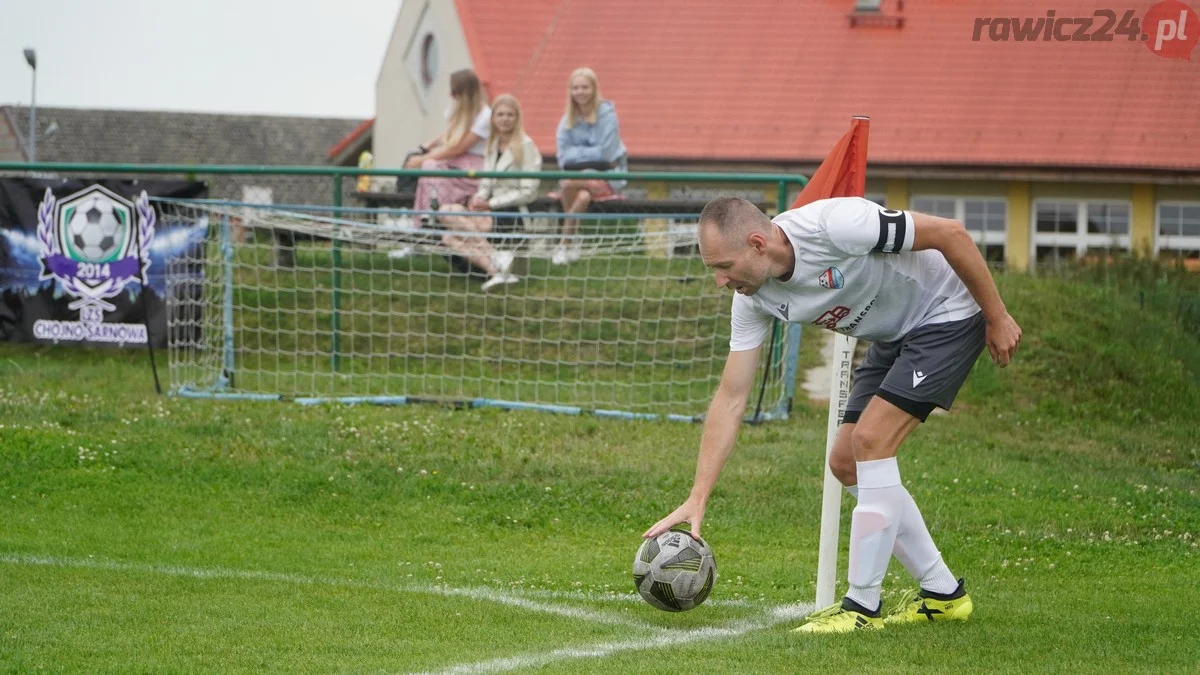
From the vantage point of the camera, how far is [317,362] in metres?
13.9

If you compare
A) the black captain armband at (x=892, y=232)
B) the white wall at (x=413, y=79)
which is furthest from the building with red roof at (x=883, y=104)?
the black captain armband at (x=892, y=232)

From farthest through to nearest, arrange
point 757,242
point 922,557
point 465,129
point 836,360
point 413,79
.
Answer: point 413,79 < point 465,129 < point 836,360 < point 922,557 < point 757,242

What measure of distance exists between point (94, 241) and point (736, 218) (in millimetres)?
9334

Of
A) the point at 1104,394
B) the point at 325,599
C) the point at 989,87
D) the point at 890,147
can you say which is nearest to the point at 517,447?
the point at 325,599

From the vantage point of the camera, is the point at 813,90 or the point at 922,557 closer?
the point at 922,557

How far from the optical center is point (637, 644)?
5664 millimetres

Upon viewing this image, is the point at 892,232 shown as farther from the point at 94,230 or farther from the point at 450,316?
the point at 94,230

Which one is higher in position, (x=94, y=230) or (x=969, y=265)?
(x=94, y=230)

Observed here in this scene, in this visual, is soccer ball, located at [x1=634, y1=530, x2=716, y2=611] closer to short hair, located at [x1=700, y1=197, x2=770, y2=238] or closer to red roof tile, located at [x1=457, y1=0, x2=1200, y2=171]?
short hair, located at [x1=700, y1=197, x2=770, y2=238]

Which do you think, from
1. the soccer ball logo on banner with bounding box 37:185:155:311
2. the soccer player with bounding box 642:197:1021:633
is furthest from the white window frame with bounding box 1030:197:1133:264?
the soccer player with bounding box 642:197:1021:633

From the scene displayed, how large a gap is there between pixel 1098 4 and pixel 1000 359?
6639mm

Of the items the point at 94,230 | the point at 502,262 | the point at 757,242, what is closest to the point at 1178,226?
the point at 502,262

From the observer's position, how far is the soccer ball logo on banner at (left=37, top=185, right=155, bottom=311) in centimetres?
1302

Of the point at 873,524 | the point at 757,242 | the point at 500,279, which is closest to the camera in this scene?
the point at 757,242
